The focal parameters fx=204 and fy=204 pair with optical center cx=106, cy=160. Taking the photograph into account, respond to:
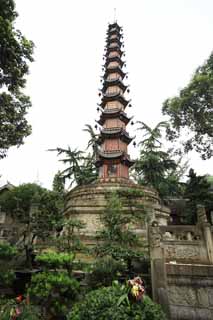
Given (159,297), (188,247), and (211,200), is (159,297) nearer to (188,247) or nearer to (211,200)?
(188,247)

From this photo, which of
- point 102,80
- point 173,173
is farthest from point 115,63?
point 173,173

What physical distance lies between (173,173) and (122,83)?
12.0 m

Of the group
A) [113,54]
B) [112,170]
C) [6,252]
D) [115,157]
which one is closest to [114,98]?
[113,54]

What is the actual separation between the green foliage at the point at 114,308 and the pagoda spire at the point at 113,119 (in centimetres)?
1303

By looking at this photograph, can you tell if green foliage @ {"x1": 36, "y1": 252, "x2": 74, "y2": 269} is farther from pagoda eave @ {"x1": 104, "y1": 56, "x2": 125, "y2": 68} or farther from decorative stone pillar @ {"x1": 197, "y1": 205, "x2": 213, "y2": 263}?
pagoda eave @ {"x1": 104, "y1": 56, "x2": 125, "y2": 68}

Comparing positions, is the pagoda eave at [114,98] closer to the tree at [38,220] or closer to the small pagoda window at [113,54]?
the small pagoda window at [113,54]

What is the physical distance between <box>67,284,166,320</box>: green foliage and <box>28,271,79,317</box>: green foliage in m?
1.14

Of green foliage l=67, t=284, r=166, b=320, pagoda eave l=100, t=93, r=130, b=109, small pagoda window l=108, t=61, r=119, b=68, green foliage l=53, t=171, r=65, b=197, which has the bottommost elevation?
green foliage l=67, t=284, r=166, b=320

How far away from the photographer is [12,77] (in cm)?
949

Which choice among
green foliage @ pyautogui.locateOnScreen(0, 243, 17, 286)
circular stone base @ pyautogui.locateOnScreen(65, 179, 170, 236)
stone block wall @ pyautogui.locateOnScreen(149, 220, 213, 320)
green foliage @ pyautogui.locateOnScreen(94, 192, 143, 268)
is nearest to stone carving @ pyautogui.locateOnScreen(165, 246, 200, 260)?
green foliage @ pyautogui.locateOnScreen(94, 192, 143, 268)

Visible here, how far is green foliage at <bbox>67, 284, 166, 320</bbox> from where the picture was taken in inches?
123

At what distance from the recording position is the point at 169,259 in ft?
25.1

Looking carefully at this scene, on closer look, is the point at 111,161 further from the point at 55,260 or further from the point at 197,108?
the point at 55,260

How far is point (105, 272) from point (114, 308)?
87.7 inches
